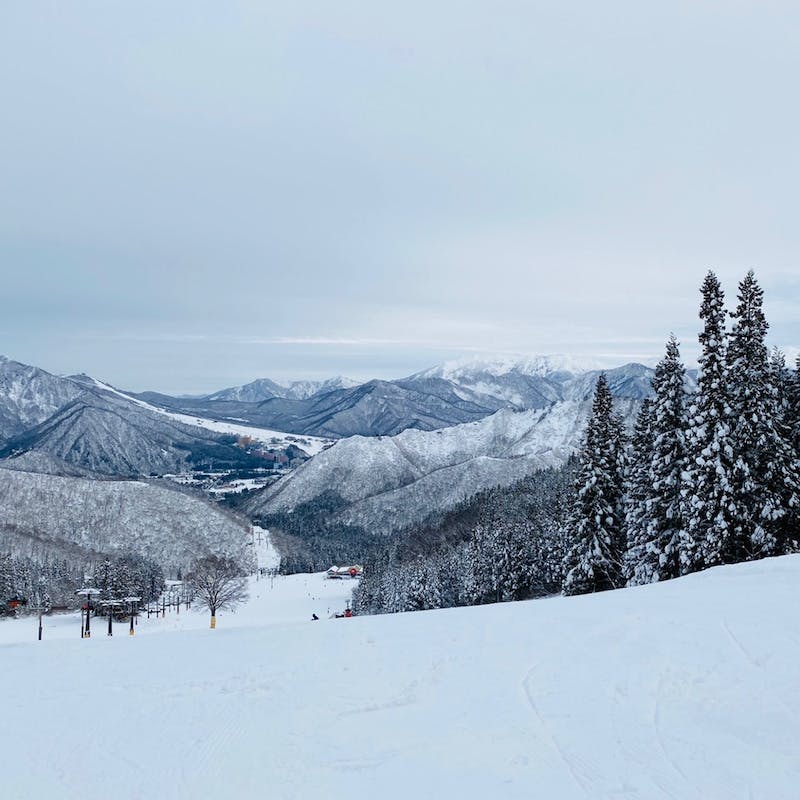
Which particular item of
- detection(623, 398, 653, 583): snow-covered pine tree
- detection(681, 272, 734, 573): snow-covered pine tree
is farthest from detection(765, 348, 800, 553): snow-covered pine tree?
detection(623, 398, 653, 583): snow-covered pine tree

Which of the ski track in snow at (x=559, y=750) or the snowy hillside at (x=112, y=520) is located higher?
the ski track in snow at (x=559, y=750)

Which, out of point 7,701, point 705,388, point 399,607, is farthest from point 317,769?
point 399,607

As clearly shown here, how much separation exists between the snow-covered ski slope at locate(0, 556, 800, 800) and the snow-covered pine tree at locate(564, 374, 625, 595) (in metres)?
16.4

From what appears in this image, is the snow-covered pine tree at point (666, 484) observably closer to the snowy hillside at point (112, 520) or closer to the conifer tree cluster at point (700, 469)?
the conifer tree cluster at point (700, 469)

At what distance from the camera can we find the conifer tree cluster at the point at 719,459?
80.6 ft

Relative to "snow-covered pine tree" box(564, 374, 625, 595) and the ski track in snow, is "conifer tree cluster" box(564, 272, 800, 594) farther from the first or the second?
the ski track in snow

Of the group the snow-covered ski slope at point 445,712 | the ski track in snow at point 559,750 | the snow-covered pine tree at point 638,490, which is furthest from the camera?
the snow-covered pine tree at point 638,490

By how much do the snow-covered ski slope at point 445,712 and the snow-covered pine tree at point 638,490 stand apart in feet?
44.8

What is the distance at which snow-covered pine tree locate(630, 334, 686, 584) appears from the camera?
27.0 meters

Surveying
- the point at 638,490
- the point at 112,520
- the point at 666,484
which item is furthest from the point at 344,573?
the point at 666,484

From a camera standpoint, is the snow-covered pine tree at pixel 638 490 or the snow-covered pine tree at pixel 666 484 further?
the snow-covered pine tree at pixel 638 490

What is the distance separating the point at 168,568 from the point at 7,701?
149 m

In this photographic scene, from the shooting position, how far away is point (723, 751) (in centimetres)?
759

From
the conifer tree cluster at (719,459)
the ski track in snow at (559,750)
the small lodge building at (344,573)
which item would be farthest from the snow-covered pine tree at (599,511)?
the small lodge building at (344,573)
